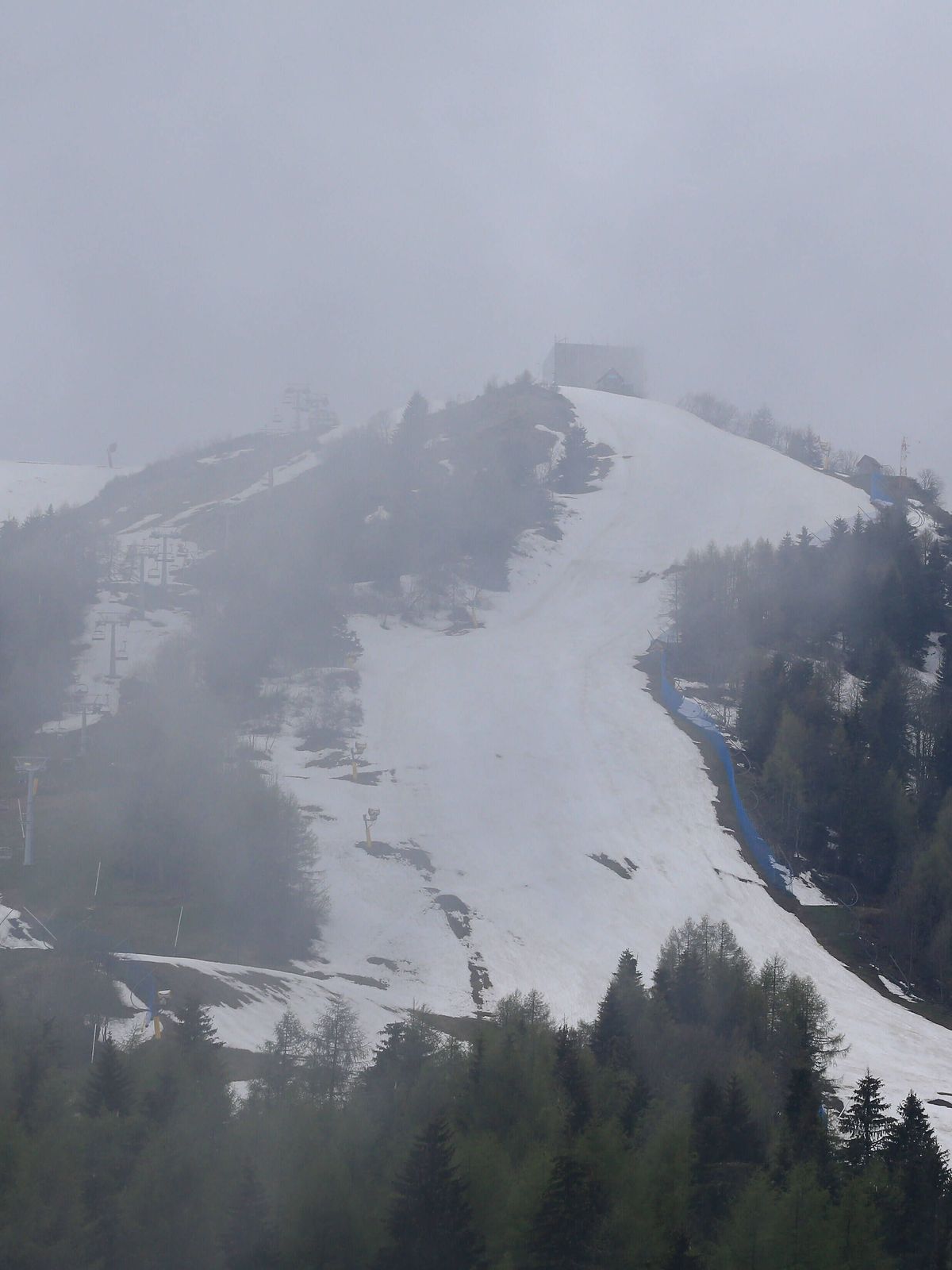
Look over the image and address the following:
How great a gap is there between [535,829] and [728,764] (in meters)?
11.2

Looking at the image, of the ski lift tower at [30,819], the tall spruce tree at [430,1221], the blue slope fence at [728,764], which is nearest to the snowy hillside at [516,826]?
the blue slope fence at [728,764]

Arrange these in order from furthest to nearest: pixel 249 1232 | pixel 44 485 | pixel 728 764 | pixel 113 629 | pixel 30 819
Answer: pixel 44 485 < pixel 113 629 < pixel 728 764 < pixel 30 819 < pixel 249 1232

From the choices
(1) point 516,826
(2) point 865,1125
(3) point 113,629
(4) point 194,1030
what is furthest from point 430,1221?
(3) point 113,629

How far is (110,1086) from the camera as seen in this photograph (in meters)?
20.5

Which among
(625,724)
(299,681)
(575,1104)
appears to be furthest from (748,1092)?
(299,681)

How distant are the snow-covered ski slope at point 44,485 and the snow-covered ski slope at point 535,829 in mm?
34339

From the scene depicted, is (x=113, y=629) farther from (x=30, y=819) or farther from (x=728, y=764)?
(x=728, y=764)

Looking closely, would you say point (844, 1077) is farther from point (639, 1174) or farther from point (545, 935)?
point (639, 1174)

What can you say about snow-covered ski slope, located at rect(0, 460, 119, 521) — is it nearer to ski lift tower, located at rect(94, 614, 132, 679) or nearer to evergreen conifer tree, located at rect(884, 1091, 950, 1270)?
ski lift tower, located at rect(94, 614, 132, 679)

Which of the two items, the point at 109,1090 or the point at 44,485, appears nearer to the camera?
the point at 109,1090

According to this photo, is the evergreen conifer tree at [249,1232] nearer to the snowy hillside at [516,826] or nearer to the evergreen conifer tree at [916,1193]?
the snowy hillside at [516,826]

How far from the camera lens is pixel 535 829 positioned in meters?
48.8

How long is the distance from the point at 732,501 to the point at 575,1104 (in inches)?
2745

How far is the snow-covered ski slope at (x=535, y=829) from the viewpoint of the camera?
3825 cm
